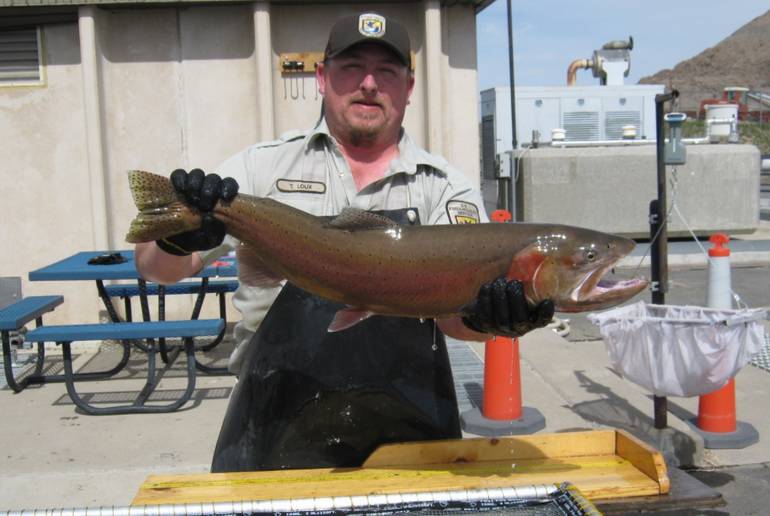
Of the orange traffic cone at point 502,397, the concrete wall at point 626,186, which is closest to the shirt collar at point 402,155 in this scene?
the orange traffic cone at point 502,397

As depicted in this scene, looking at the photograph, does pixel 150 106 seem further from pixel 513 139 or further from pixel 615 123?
pixel 615 123

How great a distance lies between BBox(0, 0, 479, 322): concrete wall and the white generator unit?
713 centimetres

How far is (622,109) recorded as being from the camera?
50.2ft

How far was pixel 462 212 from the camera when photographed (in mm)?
2887

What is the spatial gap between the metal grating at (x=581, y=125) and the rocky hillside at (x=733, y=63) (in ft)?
302

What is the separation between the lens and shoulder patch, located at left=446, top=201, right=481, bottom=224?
285cm

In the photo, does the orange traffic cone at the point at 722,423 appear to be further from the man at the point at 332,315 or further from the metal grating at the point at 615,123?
the metal grating at the point at 615,123

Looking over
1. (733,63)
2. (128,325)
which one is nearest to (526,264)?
(128,325)

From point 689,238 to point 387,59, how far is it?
507 inches

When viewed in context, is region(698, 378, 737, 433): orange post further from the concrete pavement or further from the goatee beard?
the goatee beard

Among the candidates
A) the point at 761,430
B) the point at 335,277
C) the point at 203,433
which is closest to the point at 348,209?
the point at 335,277

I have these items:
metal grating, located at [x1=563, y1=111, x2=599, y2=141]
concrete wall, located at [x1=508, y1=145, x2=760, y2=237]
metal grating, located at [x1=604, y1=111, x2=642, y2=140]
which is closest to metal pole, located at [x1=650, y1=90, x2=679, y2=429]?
concrete wall, located at [x1=508, y1=145, x2=760, y2=237]

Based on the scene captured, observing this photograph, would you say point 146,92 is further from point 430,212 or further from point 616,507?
point 616,507

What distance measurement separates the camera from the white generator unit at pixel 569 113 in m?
14.8
